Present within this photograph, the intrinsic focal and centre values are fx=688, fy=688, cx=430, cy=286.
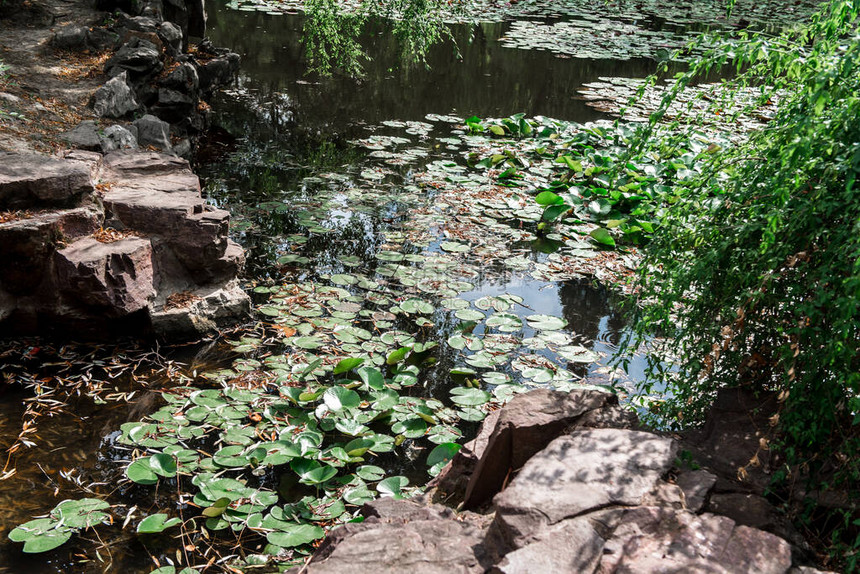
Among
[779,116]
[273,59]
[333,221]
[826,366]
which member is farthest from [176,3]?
[826,366]

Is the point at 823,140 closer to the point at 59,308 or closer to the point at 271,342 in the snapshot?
the point at 271,342

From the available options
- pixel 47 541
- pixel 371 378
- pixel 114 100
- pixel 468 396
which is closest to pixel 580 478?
Answer: pixel 468 396

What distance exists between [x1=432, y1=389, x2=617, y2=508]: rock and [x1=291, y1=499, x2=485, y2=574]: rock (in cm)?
21

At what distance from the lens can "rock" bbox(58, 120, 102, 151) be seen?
424cm

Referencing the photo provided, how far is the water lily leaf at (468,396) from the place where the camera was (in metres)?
3.13

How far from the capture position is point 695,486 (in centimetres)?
185

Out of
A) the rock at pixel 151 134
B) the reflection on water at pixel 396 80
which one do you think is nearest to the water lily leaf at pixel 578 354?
the rock at pixel 151 134

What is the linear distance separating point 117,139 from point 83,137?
258 mm

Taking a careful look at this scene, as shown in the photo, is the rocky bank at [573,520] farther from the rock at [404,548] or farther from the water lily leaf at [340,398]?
the water lily leaf at [340,398]

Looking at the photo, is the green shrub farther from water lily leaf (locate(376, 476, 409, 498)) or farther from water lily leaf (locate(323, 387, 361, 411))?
water lily leaf (locate(323, 387, 361, 411))

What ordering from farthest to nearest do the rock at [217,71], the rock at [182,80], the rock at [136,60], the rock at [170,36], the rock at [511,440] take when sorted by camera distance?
1. the rock at [217,71]
2. the rock at [170,36]
3. the rock at [182,80]
4. the rock at [136,60]
5. the rock at [511,440]

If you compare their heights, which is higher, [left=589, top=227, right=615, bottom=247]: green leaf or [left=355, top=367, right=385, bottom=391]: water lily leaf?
[left=589, top=227, right=615, bottom=247]: green leaf

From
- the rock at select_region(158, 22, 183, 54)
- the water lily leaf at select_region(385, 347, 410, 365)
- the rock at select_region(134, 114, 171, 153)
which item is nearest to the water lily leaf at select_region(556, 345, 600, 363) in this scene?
the water lily leaf at select_region(385, 347, 410, 365)

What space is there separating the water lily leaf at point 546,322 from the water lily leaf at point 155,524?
2155 millimetres
